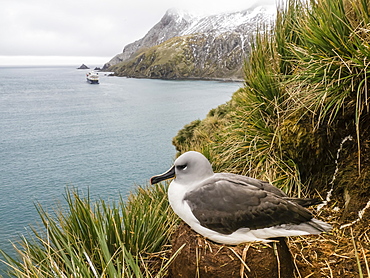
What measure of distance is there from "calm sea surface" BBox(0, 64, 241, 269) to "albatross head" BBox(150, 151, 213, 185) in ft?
23.5

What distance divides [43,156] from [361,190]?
3588 centimetres

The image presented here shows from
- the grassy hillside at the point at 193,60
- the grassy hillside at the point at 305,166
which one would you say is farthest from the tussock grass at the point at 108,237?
the grassy hillside at the point at 193,60

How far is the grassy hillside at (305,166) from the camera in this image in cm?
343

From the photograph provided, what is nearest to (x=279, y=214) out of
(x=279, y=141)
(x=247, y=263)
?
(x=247, y=263)

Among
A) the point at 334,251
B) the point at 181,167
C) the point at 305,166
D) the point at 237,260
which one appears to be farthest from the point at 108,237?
the point at 305,166

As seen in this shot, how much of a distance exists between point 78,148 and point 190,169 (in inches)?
1470

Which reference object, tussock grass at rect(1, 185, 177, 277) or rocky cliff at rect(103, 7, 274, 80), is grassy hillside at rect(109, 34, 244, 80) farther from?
tussock grass at rect(1, 185, 177, 277)

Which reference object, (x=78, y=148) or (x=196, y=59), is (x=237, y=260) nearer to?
(x=78, y=148)

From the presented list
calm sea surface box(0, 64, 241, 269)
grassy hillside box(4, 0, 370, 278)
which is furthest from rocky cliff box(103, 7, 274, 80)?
grassy hillside box(4, 0, 370, 278)

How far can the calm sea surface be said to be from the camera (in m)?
25.4

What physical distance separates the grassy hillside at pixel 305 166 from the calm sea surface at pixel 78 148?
19.8ft

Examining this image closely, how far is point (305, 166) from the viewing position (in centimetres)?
446

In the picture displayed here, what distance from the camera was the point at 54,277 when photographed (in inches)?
121

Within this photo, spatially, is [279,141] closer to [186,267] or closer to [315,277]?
[315,277]
